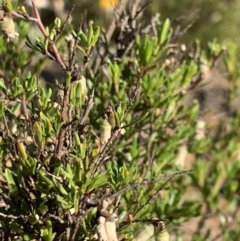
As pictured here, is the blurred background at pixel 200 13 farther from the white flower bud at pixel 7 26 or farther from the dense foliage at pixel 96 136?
the white flower bud at pixel 7 26

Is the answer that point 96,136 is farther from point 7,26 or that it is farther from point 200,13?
point 200,13

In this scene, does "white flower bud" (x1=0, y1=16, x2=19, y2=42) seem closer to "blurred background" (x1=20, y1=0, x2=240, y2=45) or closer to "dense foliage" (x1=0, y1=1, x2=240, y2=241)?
"dense foliage" (x1=0, y1=1, x2=240, y2=241)

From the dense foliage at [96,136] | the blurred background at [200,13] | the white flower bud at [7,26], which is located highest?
the blurred background at [200,13]

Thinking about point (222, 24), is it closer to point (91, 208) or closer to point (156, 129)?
point (156, 129)

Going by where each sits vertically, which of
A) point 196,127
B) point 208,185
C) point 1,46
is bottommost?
point 208,185

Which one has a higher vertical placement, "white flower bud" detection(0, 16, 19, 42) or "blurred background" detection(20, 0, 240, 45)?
"blurred background" detection(20, 0, 240, 45)

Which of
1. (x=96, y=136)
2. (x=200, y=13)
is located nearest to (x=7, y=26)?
(x=96, y=136)

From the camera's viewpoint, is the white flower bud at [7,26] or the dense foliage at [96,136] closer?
the dense foliage at [96,136]

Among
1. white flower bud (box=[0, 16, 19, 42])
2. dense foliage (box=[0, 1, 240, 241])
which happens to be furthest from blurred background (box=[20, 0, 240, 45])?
white flower bud (box=[0, 16, 19, 42])

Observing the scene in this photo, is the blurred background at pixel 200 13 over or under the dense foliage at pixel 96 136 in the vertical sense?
over

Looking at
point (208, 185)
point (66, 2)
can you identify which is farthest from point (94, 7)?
point (208, 185)

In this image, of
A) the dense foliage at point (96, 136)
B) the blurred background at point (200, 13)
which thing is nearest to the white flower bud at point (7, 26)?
the dense foliage at point (96, 136)
